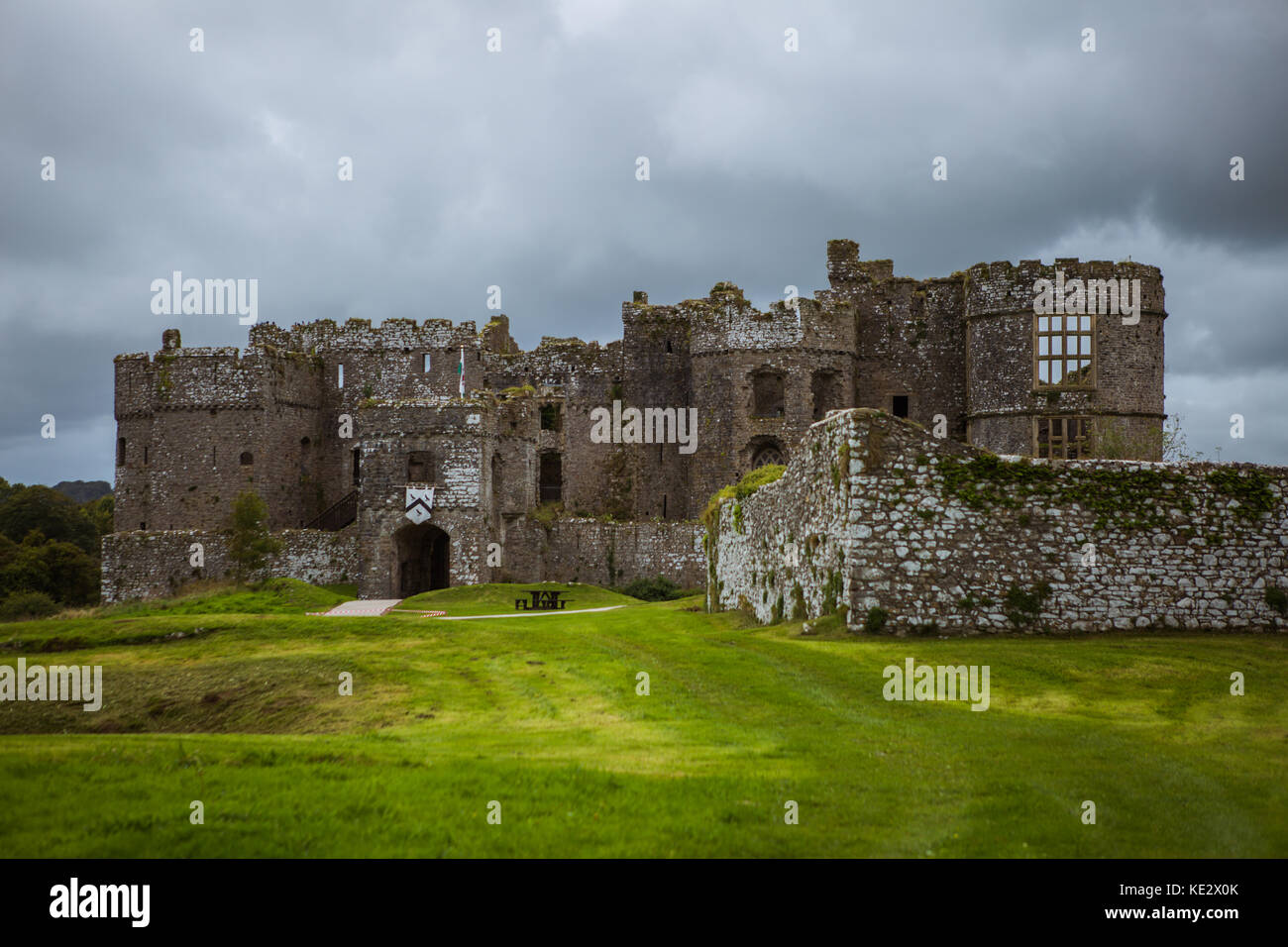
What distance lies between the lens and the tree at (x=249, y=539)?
4372 centimetres

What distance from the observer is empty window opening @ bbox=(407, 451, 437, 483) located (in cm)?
4462

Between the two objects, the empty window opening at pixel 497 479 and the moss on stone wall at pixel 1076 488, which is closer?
the moss on stone wall at pixel 1076 488

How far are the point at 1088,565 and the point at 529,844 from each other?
14.0 metres

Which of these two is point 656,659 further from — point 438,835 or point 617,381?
point 617,381

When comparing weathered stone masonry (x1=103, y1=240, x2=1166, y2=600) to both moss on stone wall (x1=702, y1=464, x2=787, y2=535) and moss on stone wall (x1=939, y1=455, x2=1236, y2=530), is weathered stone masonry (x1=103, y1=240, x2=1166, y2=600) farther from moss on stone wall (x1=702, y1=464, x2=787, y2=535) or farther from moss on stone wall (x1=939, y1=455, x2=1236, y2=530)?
moss on stone wall (x1=939, y1=455, x2=1236, y2=530)

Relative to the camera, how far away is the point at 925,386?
2025 inches

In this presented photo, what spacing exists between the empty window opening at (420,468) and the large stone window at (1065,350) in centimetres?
2524

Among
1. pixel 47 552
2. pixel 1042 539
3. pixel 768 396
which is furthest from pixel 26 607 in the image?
pixel 1042 539

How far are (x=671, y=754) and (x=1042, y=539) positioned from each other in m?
10.2

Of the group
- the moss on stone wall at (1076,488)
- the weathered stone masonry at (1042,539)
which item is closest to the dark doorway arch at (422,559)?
the weathered stone masonry at (1042,539)

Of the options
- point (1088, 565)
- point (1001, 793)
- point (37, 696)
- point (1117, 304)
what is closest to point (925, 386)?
point (1117, 304)

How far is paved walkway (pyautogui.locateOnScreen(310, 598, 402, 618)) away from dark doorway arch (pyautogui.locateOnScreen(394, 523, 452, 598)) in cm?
325

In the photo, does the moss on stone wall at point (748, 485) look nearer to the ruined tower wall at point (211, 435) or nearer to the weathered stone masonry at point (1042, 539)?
the weathered stone masonry at point (1042, 539)
